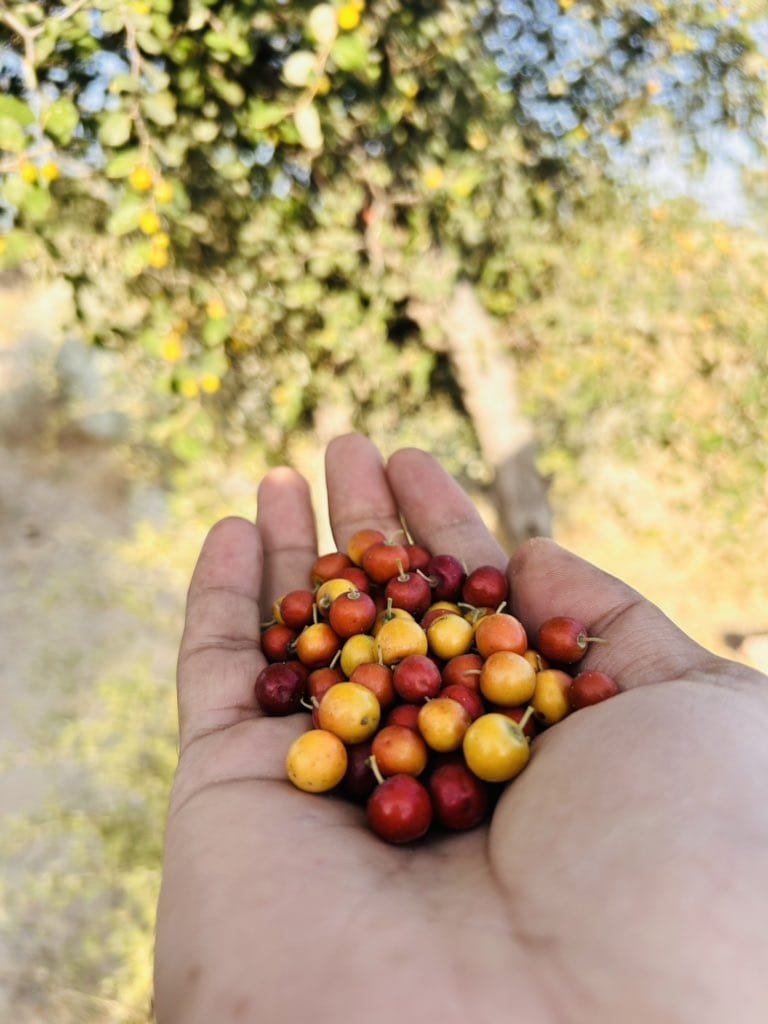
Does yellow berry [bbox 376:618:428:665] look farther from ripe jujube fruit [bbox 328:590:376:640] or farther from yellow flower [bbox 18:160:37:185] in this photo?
yellow flower [bbox 18:160:37:185]

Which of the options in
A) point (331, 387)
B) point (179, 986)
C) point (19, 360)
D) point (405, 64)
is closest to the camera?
point (179, 986)

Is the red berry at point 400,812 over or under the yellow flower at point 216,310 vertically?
over

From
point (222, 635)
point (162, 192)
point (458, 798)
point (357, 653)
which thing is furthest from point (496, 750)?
point (162, 192)

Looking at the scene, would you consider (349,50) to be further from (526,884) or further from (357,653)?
(526,884)

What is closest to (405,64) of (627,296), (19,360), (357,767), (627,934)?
(627,296)

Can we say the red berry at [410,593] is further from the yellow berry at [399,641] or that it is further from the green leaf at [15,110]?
the green leaf at [15,110]

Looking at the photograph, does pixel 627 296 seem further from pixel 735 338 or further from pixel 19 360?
pixel 19 360

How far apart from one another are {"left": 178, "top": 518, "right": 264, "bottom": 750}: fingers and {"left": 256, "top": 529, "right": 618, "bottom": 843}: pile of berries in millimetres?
78

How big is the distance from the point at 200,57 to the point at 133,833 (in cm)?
320

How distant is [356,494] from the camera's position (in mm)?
Answer: 3291

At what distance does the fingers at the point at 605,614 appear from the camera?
2.08 metres

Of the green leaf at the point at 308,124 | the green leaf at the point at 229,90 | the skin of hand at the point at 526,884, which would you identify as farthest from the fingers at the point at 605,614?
the green leaf at the point at 229,90

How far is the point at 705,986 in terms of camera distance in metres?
1.30

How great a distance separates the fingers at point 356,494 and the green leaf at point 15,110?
4.97ft
